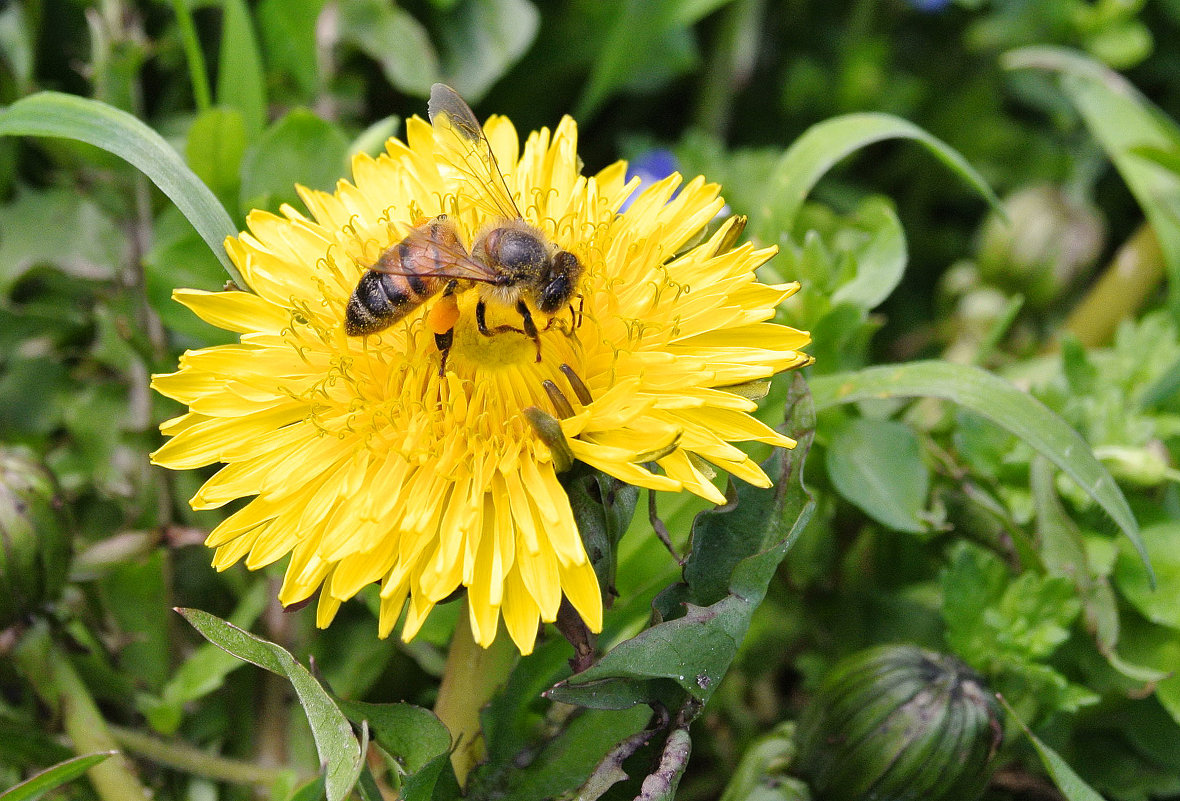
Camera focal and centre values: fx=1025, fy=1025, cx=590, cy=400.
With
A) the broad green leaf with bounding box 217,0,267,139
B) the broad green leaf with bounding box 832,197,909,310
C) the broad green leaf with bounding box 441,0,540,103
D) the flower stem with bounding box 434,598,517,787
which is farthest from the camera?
the broad green leaf with bounding box 441,0,540,103

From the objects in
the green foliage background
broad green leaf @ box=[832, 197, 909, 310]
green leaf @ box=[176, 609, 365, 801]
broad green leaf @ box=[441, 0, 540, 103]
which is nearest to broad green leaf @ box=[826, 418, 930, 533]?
the green foliage background

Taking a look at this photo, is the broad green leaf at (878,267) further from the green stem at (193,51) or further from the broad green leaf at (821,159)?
the green stem at (193,51)

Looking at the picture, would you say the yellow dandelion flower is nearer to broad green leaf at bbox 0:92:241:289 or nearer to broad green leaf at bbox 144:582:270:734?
broad green leaf at bbox 0:92:241:289

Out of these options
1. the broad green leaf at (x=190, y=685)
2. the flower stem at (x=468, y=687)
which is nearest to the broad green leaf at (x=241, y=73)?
the broad green leaf at (x=190, y=685)

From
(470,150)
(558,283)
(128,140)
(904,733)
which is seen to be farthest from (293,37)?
(904,733)

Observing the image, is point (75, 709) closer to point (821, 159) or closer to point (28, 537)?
point (28, 537)

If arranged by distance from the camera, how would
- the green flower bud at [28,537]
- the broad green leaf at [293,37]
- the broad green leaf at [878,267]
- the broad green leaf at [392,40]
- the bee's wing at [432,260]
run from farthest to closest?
the broad green leaf at [392,40], the broad green leaf at [293,37], the broad green leaf at [878,267], the green flower bud at [28,537], the bee's wing at [432,260]
